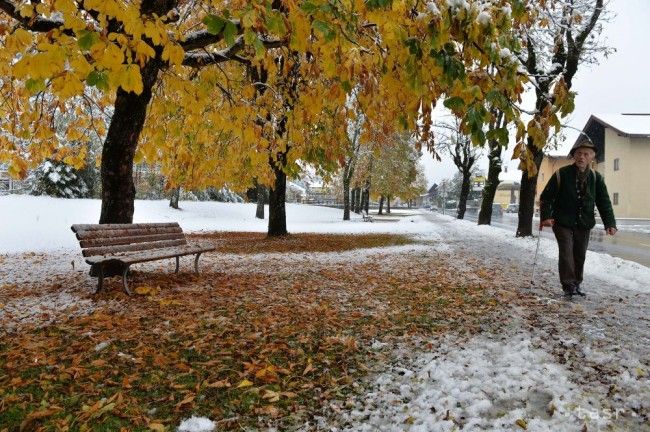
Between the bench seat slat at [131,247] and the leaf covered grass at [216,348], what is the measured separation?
61 centimetres

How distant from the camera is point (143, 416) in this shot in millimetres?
3074

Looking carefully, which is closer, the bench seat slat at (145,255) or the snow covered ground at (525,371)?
the snow covered ground at (525,371)

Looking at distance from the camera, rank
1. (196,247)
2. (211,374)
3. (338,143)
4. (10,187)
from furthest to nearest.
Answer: (10,187) < (196,247) < (338,143) < (211,374)

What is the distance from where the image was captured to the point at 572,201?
20.6 ft

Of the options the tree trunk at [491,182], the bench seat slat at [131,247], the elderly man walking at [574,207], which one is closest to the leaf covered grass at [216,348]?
the bench seat slat at [131,247]

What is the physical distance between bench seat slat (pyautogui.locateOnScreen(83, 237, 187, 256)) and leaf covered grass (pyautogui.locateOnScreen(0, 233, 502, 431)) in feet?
2.01

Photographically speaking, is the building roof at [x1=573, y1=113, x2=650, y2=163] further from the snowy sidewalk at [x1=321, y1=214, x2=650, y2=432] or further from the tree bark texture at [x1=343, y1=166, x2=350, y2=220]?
the snowy sidewalk at [x1=321, y1=214, x2=650, y2=432]

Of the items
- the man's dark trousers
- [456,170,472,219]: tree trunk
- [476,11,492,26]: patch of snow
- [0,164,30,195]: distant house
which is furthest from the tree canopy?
[456,170,472,219]: tree trunk

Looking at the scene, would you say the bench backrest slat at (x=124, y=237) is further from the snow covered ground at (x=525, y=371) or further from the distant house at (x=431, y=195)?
the distant house at (x=431, y=195)

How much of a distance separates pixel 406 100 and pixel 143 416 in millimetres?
3708

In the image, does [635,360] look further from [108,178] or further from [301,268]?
[108,178]

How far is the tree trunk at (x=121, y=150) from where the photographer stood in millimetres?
7125

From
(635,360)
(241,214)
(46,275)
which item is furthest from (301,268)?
(241,214)

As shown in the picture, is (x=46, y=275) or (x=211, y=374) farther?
(x=46, y=275)
